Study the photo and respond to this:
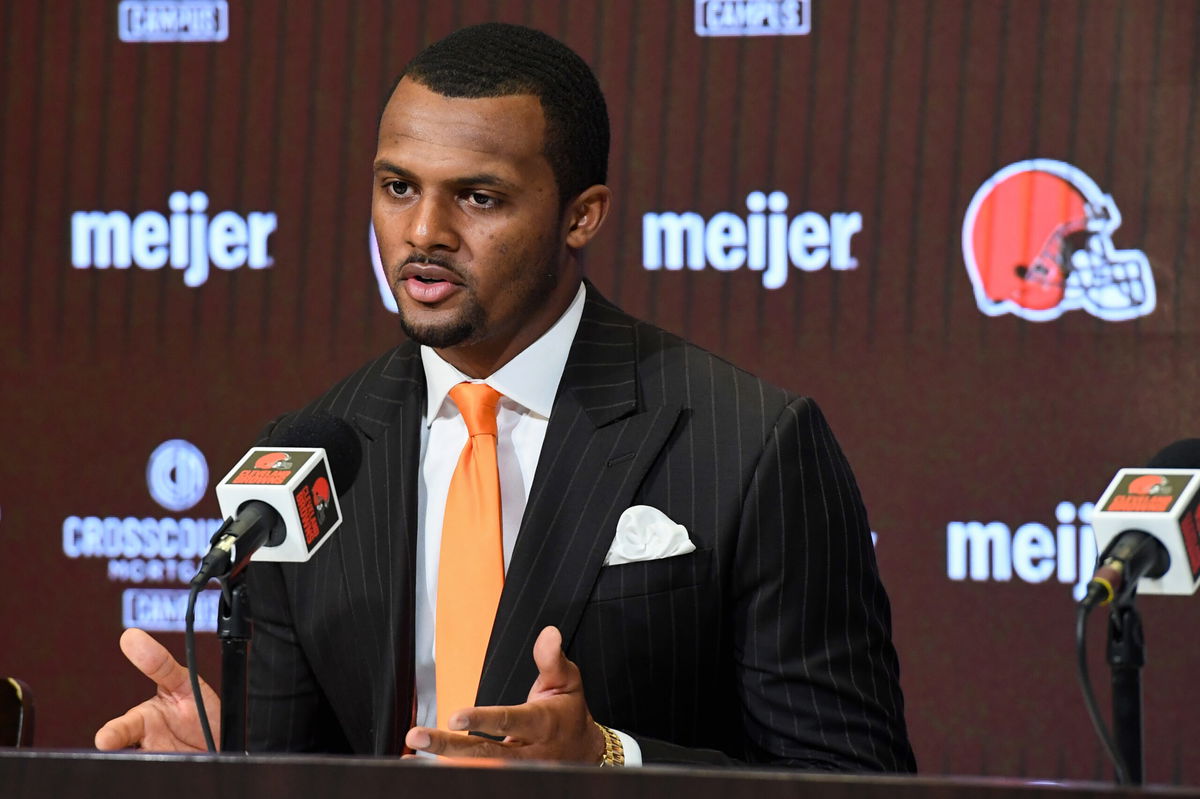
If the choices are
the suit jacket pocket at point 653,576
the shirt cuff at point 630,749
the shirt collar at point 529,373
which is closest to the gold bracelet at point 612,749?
the shirt cuff at point 630,749

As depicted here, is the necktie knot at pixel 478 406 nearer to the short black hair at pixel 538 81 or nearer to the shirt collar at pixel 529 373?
the shirt collar at pixel 529 373

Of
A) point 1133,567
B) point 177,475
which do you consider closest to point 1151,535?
point 1133,567

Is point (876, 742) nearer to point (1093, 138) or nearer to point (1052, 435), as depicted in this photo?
point (1052, 435)

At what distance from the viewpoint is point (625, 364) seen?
1.93 m

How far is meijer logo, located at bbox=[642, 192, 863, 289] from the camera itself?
2971mm

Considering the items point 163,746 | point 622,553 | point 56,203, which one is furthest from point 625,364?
point 56,203

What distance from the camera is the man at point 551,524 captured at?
177 cm

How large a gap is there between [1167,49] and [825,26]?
25.0 inches

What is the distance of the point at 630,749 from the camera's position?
1.60 m

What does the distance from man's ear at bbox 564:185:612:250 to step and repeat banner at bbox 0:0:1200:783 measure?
3.45ft

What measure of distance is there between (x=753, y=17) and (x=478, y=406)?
4.64ft

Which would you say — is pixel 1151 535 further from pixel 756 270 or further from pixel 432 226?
pixel 756 270

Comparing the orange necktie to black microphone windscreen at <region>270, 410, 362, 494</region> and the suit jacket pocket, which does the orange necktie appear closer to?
the suit jacket pocket

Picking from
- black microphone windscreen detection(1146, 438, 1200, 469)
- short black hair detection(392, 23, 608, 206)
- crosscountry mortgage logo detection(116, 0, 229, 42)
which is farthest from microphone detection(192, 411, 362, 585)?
crosscountry mortgage logo detection(116, 0, 229, 42)
